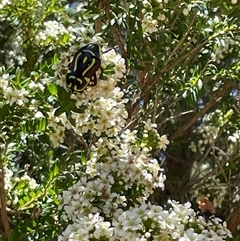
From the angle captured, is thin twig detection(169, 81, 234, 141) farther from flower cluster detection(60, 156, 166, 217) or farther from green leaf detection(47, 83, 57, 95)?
green leaf detection(47, 83, 57, 95)

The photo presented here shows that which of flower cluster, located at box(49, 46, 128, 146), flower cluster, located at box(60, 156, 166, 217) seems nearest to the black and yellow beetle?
flower cluster, located at box(49, 46, 128, 146)

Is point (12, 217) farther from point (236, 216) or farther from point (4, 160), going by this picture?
point (236, 216)

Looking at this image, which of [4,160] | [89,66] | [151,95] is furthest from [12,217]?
[89,66]

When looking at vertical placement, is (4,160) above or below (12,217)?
above

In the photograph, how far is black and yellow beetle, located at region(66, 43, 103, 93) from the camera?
147 cm

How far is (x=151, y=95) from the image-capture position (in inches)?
88.3

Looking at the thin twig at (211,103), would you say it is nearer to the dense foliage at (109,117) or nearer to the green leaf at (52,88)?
the dense foliage at (109,117)

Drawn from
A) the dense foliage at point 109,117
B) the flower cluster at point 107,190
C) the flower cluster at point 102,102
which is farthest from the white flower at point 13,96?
the flower cluster at point 107,190

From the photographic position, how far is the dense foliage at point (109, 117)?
1.52m

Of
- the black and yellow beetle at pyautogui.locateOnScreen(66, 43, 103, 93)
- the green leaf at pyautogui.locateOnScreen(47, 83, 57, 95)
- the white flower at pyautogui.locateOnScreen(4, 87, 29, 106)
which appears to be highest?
the black and yellow beetle at pyautogui.locateOnScreen(66, 43, 103, 93)

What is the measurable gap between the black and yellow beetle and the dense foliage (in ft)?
0.10

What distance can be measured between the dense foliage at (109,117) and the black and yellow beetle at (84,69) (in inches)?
1.2

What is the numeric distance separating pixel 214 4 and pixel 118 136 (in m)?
0.51

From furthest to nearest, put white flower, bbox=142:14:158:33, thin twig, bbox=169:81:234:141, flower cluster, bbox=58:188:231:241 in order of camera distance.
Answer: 1. thin twig, bbox=169:81:234:141
2. white flower, bbox=142:14:158:33
3. flower cluster, bbox=58:188:231:241
